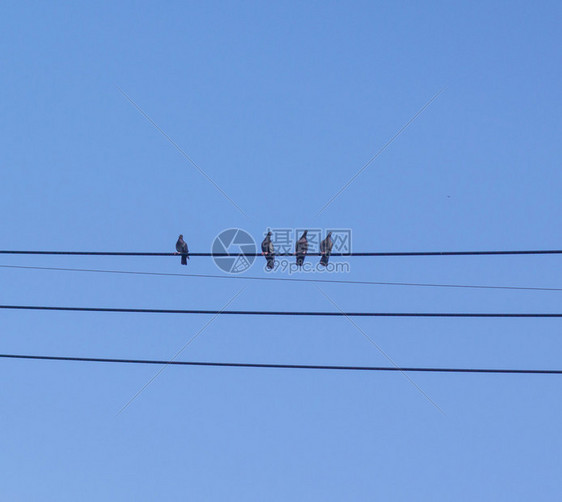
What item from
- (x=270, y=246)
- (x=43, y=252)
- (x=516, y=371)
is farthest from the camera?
(x=270, y=246)

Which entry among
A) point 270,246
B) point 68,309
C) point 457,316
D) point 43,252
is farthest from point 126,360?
point 270,246

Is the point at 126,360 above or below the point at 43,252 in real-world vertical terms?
below

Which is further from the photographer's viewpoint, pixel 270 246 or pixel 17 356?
pixel 270 246

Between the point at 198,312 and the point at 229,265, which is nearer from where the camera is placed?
the point at 198,312

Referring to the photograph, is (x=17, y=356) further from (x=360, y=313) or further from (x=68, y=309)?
(x=360, y=313)

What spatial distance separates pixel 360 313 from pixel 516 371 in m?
2.02

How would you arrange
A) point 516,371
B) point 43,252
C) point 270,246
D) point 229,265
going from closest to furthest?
point 516,371
point 43,252
point 229,265
point 270,246

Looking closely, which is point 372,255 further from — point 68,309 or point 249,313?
point 68,309

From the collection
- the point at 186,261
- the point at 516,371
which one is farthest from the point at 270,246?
the point at 516,371

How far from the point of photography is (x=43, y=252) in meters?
11.8

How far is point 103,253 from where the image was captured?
1173cm

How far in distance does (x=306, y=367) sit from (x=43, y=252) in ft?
12.3

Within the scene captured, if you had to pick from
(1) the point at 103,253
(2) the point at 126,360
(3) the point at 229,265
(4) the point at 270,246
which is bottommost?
(2) the point at 126,360

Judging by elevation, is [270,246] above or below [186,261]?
above
